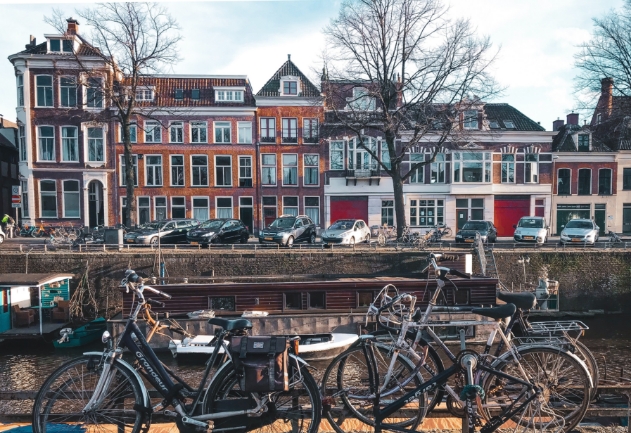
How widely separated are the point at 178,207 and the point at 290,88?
37.3 feet

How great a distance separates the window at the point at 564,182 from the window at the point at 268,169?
20.2m

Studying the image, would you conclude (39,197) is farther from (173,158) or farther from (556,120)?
(556,120)

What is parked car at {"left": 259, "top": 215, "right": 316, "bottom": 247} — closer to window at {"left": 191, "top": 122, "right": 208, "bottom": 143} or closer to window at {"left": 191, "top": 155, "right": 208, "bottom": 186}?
window at {"left": 191, "top": 155, "right": 208, "bottom": 186}

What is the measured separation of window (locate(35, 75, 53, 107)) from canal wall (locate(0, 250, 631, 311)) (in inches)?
561

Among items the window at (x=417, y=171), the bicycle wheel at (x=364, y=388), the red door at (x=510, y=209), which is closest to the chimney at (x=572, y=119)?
the red door at (x=510, y=209)

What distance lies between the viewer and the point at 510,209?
32.2 metres

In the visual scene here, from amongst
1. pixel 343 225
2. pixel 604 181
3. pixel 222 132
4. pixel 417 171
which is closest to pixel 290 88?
pixel 222 132

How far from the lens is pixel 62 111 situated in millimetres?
30000

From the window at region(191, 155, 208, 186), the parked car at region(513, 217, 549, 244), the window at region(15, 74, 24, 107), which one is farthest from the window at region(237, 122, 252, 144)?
the parked car at region(513, 217, 549, 244)

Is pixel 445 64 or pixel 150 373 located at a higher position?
pixel 445 64

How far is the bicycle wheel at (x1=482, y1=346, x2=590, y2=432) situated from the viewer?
149 inches

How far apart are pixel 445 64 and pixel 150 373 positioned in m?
21.7

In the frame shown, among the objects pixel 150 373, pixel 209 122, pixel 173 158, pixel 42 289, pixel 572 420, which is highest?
pixel 209 122

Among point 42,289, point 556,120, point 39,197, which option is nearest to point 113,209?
point 39,197
